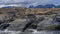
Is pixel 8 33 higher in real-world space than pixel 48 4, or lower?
higher

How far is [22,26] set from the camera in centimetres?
595

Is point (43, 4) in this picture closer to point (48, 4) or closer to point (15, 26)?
point (48, 4)

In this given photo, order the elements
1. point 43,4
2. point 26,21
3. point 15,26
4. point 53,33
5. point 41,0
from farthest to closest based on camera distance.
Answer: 1. point 41,0
2. point 43,4
3. point 26,21
4. point 15,26
5. point 53,33

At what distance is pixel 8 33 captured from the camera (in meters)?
5.63

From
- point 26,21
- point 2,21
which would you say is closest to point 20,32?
point 26,21

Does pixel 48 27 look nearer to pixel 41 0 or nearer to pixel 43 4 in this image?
pixel 43 4

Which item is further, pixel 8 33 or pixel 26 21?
pixel 26 21

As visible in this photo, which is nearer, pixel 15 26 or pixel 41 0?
pixel 15 26

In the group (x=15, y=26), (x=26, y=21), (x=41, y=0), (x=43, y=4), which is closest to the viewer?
(x=15, y=26)

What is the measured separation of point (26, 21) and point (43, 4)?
5.03 m

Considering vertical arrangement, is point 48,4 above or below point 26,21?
below

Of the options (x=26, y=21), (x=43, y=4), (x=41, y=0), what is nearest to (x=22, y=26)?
(x=26, y=21)

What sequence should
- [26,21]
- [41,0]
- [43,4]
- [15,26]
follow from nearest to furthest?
1. [15,26]
2. [26,21]
3. [43,4]
4. [41,0]

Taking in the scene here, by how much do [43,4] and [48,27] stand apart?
5679 millimetres
